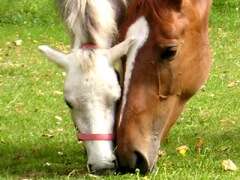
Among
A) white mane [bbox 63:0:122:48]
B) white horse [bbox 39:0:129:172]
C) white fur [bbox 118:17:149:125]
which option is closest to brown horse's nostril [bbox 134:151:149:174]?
white horse [bbox 39:0:129:172]

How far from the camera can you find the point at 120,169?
4.65m

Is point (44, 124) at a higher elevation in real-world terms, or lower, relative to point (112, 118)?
lower

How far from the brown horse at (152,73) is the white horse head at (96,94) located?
71mm

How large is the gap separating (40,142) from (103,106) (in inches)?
74.2

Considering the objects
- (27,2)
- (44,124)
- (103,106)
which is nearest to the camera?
(103,106)

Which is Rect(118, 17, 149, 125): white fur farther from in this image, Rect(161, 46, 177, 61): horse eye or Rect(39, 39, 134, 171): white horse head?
Rect(161, 46, 177, 61): horse eye

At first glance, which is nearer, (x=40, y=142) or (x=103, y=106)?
(x=103, y=106)

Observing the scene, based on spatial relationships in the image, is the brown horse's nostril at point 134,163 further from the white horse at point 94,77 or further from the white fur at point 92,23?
the white fur at point 92,23

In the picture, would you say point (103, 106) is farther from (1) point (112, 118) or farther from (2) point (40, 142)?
(2) point (40, 142)

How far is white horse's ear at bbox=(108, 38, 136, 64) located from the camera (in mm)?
4566

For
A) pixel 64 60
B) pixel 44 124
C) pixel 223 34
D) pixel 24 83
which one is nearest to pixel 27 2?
pixel 223 34

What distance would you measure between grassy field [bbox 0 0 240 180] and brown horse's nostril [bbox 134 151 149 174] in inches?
2.0

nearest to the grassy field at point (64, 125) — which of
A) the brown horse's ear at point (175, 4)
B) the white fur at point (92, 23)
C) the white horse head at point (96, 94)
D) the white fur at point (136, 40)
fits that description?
the white horse head at point (96, 94)

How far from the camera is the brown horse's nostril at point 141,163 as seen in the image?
450 cm
